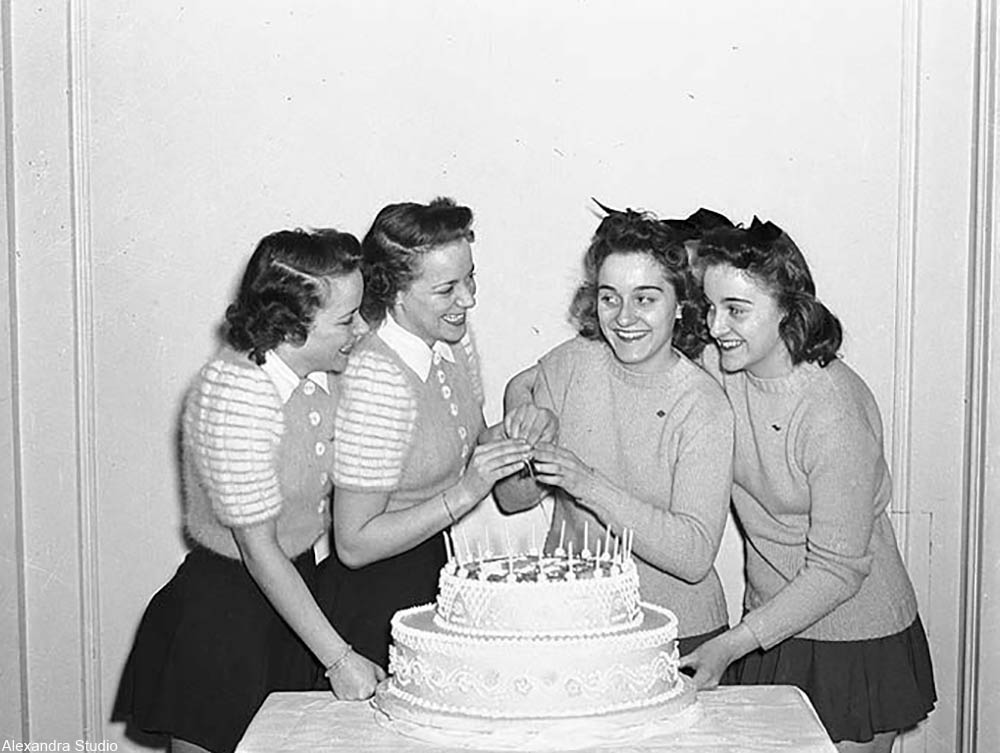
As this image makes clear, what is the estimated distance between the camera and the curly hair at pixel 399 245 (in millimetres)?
3178

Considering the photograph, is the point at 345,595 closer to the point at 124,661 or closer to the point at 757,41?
the point at 124,661

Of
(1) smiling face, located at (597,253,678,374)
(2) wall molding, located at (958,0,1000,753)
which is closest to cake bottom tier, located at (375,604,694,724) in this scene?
(1) smiling face, located at (597,253,678,374)

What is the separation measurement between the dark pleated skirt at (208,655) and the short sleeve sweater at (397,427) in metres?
0.31

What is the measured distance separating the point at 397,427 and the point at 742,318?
0.67 meters

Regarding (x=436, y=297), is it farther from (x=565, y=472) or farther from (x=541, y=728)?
(x=541, y=728)

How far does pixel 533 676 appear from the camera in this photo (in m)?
2.56

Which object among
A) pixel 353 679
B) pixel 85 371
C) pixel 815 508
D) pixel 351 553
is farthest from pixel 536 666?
pixel 85 371

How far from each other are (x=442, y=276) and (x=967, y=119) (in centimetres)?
127

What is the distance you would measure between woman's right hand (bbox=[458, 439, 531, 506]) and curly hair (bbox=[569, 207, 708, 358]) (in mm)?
407

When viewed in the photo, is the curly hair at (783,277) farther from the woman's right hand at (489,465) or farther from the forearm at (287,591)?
the forearm at (287,591)

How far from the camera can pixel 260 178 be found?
145 inches

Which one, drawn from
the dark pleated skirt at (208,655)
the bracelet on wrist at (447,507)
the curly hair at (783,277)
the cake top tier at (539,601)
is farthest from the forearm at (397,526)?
the curly hair at (783,277)

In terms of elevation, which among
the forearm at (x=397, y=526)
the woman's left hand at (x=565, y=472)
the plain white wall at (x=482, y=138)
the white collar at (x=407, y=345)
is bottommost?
the forearm at (x=397, y=526)

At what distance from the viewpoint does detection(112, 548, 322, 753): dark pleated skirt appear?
3.09m
